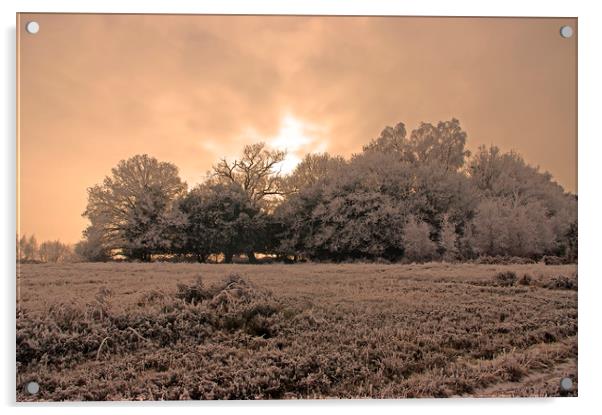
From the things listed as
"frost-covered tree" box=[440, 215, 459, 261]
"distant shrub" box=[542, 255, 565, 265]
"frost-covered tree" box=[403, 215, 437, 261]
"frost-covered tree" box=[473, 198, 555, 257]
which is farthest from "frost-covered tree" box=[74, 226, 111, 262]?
"distant shrub" box=[542, 255, 565, 265]

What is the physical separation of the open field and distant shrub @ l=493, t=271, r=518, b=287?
31 mm

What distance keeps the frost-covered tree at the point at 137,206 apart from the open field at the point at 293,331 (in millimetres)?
234

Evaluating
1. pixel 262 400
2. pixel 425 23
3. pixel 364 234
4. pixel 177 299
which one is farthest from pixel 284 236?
pixel 425 23

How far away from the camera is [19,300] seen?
15.3 ft

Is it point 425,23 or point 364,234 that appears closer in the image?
point 425,23

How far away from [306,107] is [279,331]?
223cm

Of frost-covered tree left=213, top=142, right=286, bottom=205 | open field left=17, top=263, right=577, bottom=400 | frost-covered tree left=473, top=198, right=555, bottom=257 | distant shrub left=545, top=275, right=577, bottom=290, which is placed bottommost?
open field left=17, top=263, right=577, bottom=400

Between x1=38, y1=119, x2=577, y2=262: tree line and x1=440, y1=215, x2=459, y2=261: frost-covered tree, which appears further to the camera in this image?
x1=440, y1=215, x2=459, y2=261: frost-covered tree

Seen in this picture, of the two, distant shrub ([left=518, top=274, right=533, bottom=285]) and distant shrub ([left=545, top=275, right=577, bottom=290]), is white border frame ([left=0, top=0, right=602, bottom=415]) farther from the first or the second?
distant shrub ([left=518, top=274, right=533, bottom=285])

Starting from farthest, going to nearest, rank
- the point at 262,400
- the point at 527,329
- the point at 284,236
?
the point at 284,236, the point at 527,329, the point at 262,400

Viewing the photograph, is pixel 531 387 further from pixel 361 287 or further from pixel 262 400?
pixel 262 400

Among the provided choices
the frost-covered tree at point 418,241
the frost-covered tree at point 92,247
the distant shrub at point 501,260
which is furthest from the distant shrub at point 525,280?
the frost-covered tree at point 92,247

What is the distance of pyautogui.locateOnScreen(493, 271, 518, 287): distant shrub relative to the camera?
16.9 feet

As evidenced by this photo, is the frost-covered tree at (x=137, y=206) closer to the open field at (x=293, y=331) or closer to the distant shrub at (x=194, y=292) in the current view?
the open field at (x=293, y=331)
